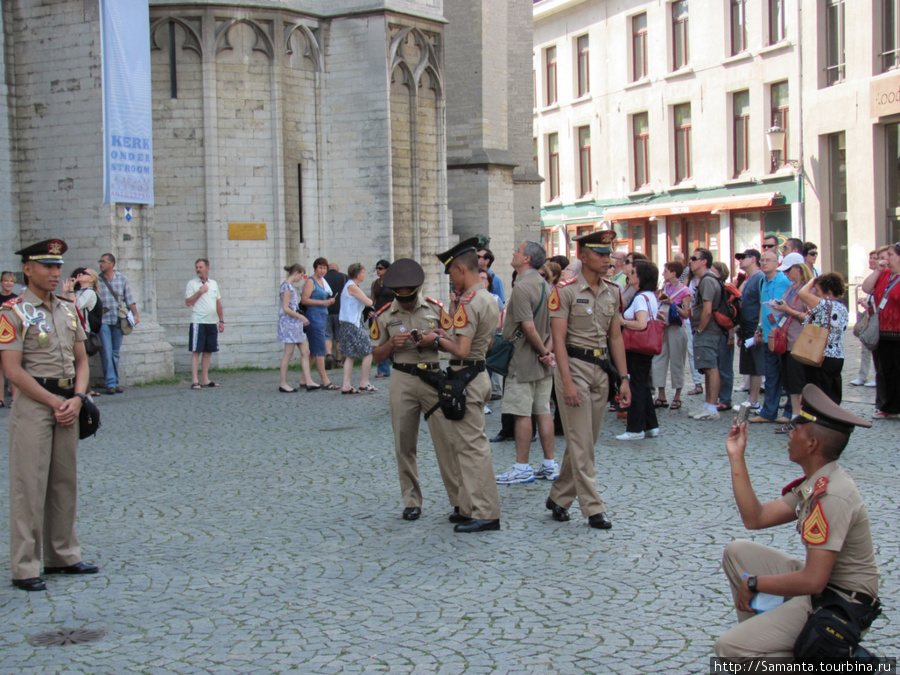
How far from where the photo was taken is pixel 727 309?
11.3 meters

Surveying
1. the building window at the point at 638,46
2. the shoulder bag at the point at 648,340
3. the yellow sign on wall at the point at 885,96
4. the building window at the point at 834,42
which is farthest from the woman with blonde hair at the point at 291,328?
the building window at the point at 638,46

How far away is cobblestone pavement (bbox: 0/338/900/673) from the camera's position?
177 inches

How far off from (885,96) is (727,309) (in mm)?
15649

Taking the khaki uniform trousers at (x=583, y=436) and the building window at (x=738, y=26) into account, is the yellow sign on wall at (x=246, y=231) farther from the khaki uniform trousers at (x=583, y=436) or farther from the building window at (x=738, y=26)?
the building window at (x=738, y=26)

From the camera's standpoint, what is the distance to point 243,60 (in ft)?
56.2

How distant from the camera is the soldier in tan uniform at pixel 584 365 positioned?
21.3ft

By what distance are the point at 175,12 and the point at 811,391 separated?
1538 cm

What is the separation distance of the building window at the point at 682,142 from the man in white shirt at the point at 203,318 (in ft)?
73.0

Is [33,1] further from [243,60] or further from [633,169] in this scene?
[633,169]

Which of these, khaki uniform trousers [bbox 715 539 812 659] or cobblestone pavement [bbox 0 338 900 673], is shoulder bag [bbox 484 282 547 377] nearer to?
cobblestone pavement [bbox 0 338 900 673]

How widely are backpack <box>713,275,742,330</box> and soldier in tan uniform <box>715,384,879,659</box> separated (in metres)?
7.57

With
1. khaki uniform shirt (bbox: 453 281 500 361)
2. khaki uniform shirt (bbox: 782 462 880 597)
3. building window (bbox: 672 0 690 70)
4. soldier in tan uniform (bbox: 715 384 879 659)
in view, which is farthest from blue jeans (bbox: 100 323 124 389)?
building window (bbox: 672 0 690 70)

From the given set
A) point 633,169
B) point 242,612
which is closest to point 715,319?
point 242,612

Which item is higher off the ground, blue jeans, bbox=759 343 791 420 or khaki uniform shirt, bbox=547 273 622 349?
khaki uniform shirt, bbox=547 273 622 349
